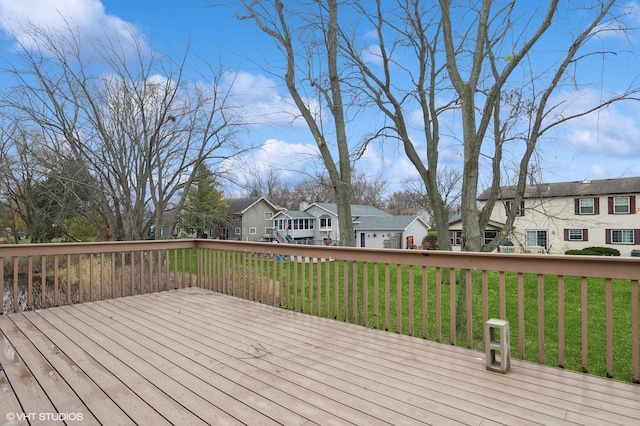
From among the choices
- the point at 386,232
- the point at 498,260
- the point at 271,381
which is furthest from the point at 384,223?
the point at 271,381

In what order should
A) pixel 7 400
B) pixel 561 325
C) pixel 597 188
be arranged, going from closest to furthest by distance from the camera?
pixel 7 400
pixel 561 325
pixel 597 188

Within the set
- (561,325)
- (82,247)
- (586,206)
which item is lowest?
(561,325)

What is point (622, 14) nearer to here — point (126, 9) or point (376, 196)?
point (126, 9)

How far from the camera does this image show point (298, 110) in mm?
5770

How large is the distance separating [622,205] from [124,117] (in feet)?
70.2

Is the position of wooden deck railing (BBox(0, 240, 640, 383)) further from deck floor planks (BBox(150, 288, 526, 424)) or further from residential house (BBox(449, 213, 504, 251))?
residential house (BBox(449, 213, 504, 251))

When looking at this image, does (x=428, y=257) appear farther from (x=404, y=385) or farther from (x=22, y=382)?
(x=22, y=382)

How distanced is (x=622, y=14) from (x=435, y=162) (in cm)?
315

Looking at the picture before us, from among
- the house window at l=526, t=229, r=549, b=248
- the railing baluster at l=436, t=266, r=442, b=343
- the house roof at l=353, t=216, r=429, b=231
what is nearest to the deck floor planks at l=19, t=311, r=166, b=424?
the railing baluster at l=436, t=266, r=442, b=343

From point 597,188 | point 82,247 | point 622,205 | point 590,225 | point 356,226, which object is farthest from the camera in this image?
point 356,226

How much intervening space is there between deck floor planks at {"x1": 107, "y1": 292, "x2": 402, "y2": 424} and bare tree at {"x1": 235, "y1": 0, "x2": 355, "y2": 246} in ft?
8.93

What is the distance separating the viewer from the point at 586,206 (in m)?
18.5

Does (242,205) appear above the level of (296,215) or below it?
above

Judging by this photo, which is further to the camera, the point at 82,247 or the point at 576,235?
the point at 576,235
